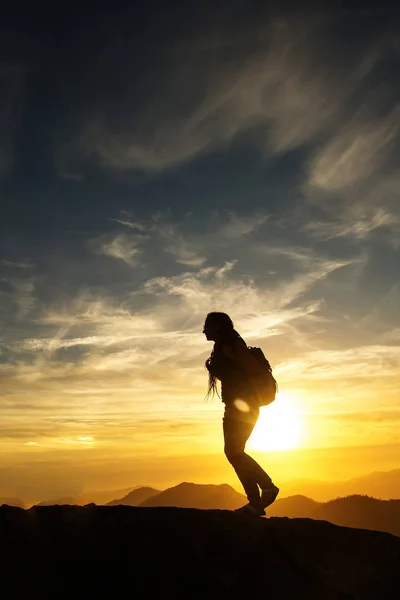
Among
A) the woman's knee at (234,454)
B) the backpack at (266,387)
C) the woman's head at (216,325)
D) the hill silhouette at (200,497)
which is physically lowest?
the woman's knee at (234,454)

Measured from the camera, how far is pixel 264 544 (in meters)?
6.75

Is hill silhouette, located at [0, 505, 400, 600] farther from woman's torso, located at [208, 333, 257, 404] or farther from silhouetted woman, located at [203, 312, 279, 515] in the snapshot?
woman's torso, located at [208, 333, 257, 404]

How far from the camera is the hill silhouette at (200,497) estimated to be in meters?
173

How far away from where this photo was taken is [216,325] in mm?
8680

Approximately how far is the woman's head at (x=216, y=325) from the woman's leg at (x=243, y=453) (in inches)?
50.6

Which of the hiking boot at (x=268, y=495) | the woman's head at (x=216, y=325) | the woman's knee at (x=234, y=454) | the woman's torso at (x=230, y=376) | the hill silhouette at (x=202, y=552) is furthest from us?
the woman's head at (x=216, y=325)

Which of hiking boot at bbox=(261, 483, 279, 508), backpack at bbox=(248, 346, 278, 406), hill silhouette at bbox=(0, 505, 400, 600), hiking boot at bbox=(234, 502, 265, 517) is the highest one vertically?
backpack at bbox=(248, 346, 278, 406)

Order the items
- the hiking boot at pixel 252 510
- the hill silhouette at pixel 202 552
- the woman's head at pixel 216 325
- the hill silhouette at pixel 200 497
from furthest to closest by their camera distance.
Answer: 1. the hill silhouette at pixel 200 497
2. the woman's head at pixel 216 325
3. the hiking boot at pixel 252 510
4. the hill silhouette at pixel 202 552

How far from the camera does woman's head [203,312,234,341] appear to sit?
8.67 m

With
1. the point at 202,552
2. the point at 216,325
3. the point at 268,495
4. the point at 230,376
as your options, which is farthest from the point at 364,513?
the point at 202,552

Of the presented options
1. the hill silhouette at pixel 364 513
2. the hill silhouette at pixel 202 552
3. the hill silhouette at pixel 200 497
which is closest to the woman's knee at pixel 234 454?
the hill silhouette at pixel 202 552

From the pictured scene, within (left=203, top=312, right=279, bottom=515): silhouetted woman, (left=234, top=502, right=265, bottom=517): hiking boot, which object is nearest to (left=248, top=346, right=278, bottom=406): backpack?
(left=203, top=312, right=279, bottom=515): silhouetted woman

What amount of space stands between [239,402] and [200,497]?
18242 cm

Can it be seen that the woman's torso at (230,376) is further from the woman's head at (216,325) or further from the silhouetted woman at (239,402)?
the woman's head at (216,325)
